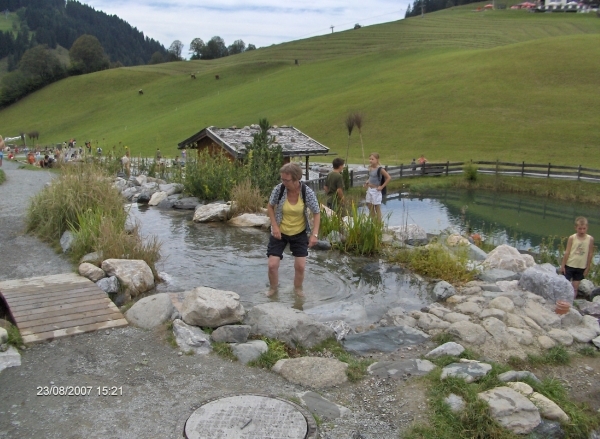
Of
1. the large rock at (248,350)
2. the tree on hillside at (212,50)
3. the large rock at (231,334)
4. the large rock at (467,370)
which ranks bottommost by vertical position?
the large rock at (467,370)

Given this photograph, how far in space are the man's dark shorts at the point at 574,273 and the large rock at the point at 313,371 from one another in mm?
5863

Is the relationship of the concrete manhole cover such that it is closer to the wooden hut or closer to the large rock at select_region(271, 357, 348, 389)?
the large rock at select_region(271, 357, 348, 389)

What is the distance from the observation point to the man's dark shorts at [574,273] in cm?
984

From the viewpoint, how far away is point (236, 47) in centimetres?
15250

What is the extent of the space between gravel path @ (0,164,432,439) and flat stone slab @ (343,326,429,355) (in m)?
0.24

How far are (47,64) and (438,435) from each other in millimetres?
Answer: 107204

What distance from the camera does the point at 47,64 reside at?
97562mm

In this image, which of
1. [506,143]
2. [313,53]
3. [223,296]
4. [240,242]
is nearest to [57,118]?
[313,53]

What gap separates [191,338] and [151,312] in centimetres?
89

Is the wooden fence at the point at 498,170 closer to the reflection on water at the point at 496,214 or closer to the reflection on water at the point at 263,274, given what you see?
the reflection on water at the point at 496,214

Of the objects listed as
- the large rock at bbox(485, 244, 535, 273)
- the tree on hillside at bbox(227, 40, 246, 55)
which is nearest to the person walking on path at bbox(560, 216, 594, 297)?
the large rock at bbox(485, 244, 535, 273)

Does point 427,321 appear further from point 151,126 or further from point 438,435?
point 151,126

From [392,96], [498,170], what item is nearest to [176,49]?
[392,96]

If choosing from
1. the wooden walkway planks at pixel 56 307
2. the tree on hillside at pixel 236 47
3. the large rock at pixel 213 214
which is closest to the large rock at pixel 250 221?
the large rock at pixel 213 214
